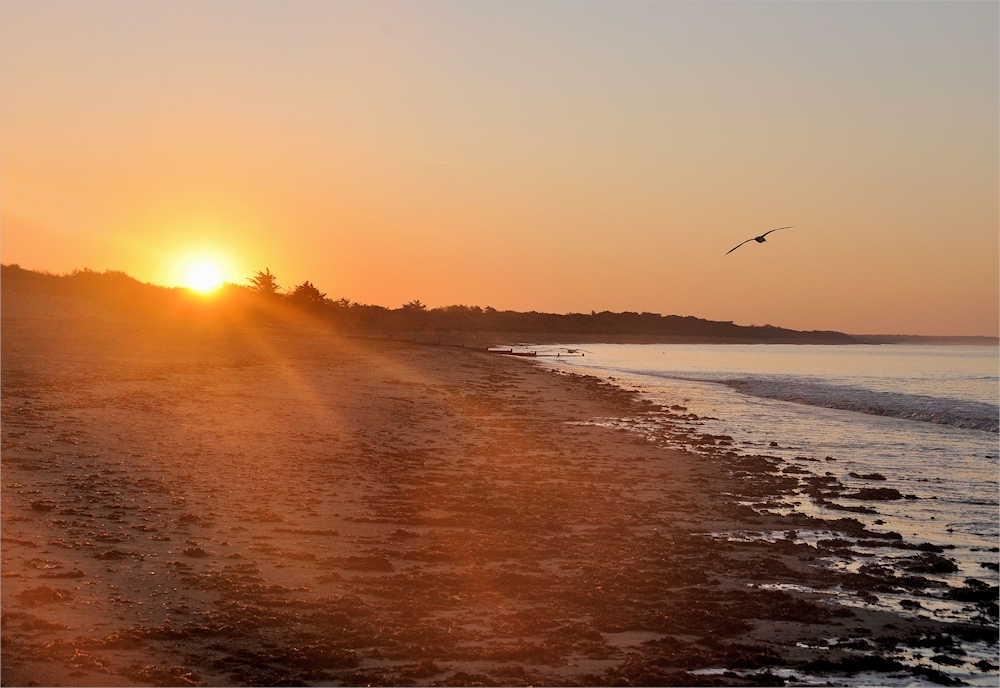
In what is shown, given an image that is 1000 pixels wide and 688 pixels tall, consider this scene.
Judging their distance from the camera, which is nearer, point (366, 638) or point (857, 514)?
point (366, 638)

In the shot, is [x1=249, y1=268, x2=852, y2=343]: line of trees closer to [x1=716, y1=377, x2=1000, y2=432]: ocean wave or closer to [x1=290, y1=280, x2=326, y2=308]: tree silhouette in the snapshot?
[x1=290, y1=280, x2=326, y2=308]: tree silhouette

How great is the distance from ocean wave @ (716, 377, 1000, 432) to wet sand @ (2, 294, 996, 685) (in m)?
12.1

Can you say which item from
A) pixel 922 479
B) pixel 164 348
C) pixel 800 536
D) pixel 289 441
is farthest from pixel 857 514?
pixel 164 348

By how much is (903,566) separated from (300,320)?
77360 millimetres

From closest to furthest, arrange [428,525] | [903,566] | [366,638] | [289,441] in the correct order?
[366,638]
[903,566]
[428,525]
[289,441]

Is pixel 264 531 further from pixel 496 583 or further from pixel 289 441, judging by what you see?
pixel 289 441

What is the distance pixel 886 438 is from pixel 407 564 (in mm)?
16720

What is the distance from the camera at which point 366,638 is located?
656 centimetres

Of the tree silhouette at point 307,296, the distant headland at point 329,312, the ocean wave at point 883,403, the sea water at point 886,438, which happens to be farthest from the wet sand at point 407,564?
the tree silhouette at point 307,296

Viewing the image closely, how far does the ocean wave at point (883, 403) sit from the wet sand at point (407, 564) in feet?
39.8

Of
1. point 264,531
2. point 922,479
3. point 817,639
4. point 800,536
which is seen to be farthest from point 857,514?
point 264,531

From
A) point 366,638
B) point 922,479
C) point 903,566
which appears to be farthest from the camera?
point 922,479

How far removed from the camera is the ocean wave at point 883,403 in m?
26.2

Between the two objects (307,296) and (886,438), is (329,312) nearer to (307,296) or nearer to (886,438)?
(307,296)
